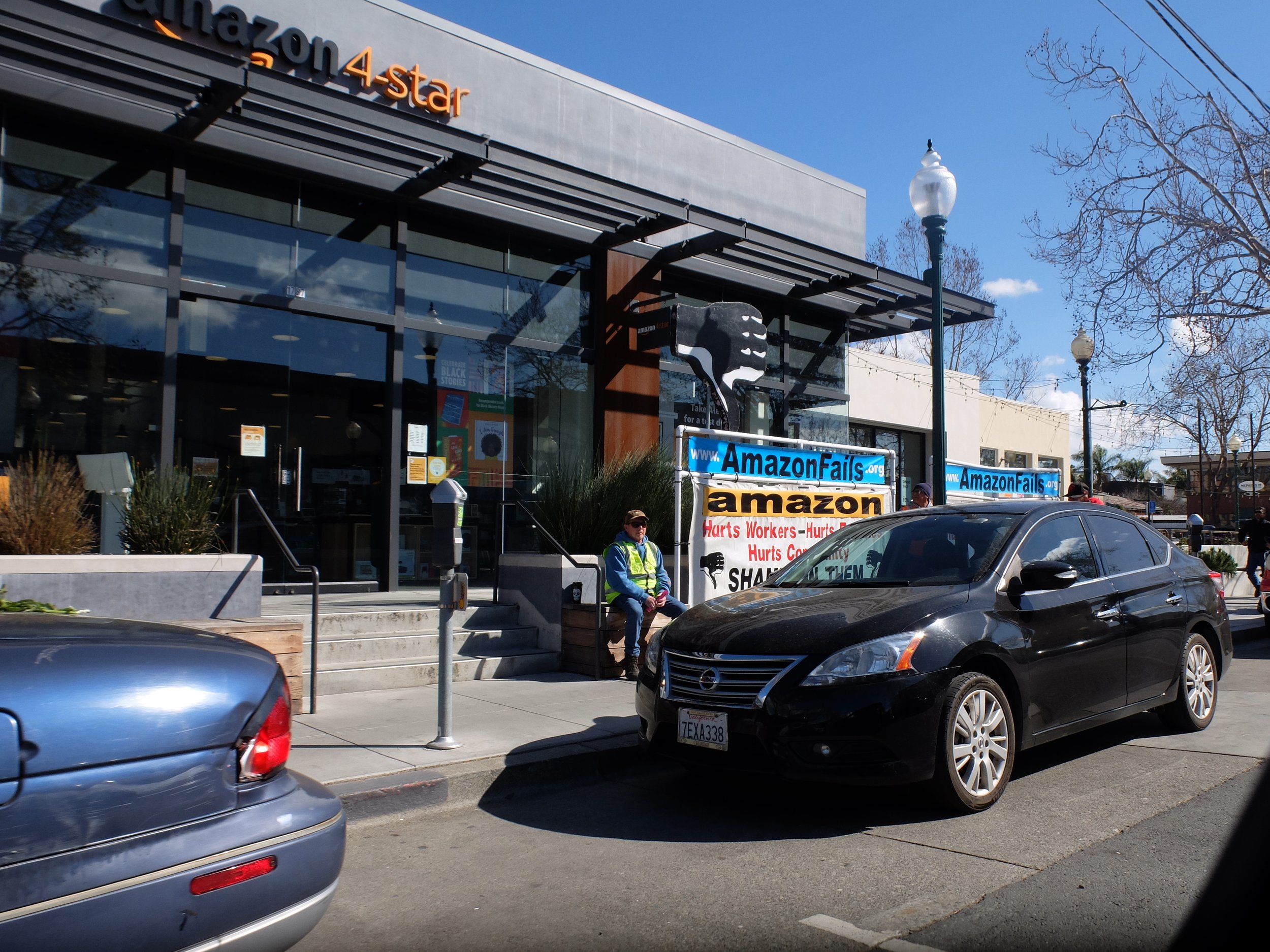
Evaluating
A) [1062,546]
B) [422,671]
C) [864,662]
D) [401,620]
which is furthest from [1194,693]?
[401,620]

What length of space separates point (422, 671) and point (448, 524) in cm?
294

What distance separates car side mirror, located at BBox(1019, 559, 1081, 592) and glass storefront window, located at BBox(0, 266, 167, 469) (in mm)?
8499

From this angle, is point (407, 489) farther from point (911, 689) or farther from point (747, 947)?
point (747, 947)

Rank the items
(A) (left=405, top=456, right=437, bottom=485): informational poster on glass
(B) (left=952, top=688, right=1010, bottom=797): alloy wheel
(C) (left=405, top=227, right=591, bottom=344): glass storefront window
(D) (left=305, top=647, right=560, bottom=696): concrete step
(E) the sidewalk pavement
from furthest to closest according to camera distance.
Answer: (C) (left=405, top=227, right=591, bottom=344): glass storefront window, (A) (left=405, top=456, right=437, bottom=485): informational poster on glass, (D) (left=305, top=647, right=560, bottom=696): concrete step, (E) the sidewalk pavement, (B) (left=952, top=688, right=1010, bottom=797): alloy wheel

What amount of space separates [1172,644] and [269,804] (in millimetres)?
6054

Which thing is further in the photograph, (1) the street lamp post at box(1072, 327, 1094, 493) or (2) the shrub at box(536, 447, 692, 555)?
(1) the street lamp post at box(1072, 327, 1094, 493)

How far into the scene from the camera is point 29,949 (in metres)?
2.29

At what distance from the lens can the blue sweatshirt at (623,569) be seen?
885 centimetres

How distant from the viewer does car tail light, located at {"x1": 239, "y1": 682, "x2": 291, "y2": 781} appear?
293 centimetres

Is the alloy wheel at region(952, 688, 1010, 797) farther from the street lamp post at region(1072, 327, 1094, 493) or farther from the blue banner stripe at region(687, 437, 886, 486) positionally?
the street lamp post at region(1072, 327, 1094, 493)

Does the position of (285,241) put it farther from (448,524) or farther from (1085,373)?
(1085,373)

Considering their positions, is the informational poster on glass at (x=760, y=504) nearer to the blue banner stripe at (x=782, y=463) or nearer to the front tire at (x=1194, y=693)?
the blue banner stripe at (x=782, y=463)

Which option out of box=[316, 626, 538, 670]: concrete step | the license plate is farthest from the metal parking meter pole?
box=[316, 626, 538, 670]: concrete step

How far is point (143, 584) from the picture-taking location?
7.37 metres
